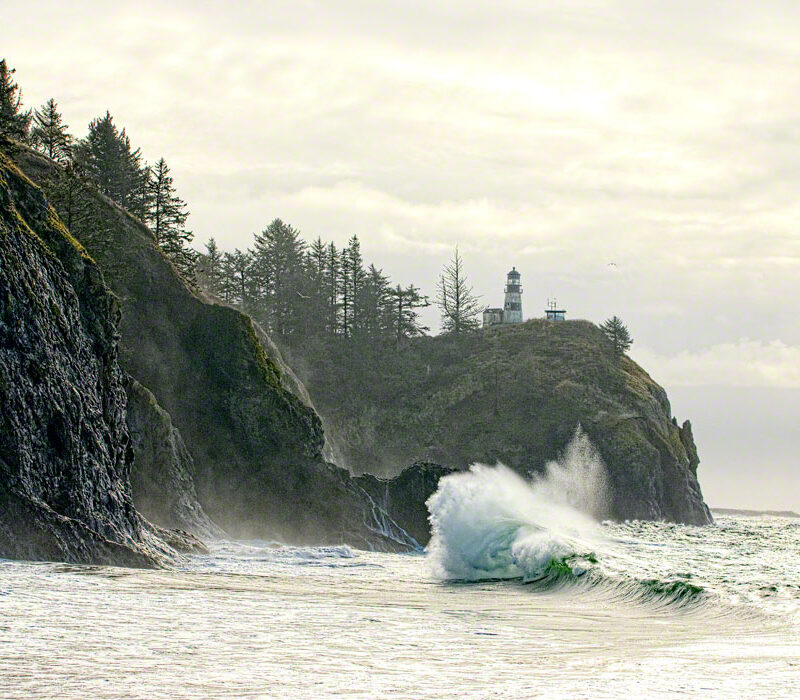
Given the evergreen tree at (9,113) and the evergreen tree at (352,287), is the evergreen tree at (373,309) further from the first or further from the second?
the evergreen tree at (9,113)

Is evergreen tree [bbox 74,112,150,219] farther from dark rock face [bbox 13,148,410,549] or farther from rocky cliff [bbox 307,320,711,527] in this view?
rocky cliff [bbox 307,320,711,527]

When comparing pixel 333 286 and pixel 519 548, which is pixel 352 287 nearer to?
pixel 333 286

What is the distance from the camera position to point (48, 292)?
28844 mm

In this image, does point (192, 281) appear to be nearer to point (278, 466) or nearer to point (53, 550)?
point (278, 466)

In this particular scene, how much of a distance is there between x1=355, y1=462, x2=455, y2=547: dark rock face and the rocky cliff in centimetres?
2872

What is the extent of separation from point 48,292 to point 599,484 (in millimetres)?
59438

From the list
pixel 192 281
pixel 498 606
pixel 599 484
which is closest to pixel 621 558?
pixel 498 606

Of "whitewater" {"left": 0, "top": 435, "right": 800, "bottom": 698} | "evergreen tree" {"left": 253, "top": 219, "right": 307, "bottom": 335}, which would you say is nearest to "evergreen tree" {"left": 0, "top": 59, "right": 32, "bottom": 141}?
"whitewater" {"left": 0, "top": 435, "right": 800, "bottom": 698}

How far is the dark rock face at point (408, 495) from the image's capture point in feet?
177

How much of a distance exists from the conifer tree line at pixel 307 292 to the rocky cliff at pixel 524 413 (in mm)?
7037

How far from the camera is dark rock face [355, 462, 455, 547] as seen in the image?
53875 millimetres

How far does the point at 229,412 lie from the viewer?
144 feet

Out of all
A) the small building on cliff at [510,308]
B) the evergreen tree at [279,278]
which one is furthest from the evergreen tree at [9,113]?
the small building on cliff at [510,308]

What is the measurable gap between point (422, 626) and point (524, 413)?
244ft
